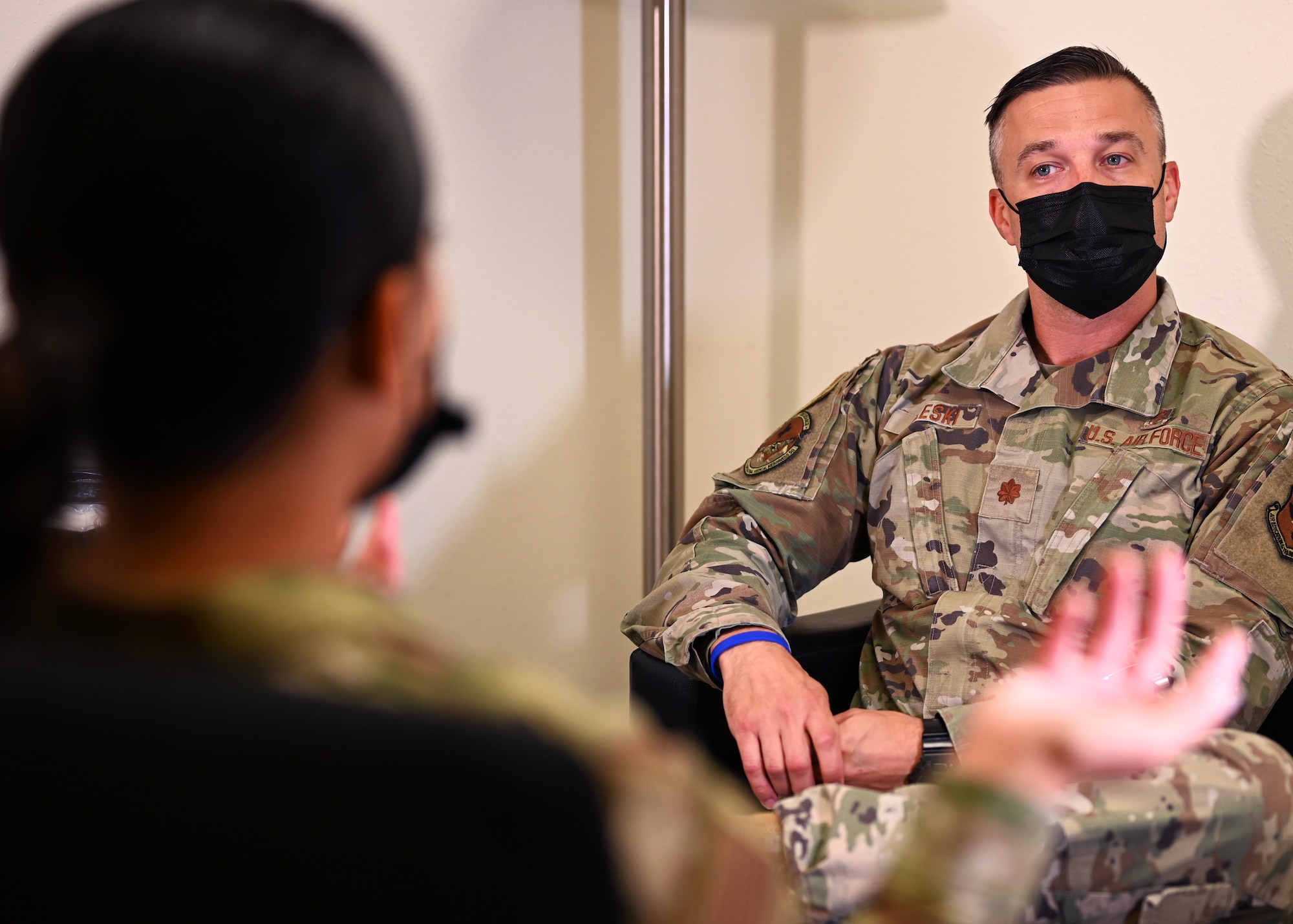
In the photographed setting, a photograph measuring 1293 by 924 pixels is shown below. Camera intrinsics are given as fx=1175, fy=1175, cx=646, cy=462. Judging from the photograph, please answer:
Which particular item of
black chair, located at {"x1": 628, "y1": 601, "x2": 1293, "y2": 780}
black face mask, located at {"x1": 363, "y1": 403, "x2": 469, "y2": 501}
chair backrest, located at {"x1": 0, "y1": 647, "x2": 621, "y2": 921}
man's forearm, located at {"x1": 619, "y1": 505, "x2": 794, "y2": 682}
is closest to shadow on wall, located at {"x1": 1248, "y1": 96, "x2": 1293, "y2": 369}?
black chair, located at {"x1": 628, "y1": 601, "x2": 1293, "y2": 780}

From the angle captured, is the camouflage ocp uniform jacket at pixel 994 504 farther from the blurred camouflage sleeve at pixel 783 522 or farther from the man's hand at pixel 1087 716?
the man's hand at pixel 1087 716

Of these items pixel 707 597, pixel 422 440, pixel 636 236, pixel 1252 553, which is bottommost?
pixel 707 597

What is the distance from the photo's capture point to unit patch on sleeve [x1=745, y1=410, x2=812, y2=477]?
5.62 feet

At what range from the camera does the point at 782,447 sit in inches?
68.1

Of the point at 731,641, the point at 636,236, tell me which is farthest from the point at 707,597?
the point at 636,236

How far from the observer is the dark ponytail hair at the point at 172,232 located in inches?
17.8

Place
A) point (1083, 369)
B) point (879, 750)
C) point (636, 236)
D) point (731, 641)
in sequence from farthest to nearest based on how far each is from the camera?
point (636, 236) < point (1083, 369) < point (731, 641) < point (879, 750)

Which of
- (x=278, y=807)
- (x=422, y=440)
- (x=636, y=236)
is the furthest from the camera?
(x=636, y=236)

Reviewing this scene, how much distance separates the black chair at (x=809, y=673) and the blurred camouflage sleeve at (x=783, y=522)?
4cm

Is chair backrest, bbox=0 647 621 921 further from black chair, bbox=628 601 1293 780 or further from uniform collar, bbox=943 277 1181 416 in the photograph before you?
uniform collar, bbox=943 277 1181 416

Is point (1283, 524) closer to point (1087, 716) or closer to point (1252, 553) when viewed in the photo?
point (1252, 553)

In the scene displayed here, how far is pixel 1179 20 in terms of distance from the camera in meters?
1.89

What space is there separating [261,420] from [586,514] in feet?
6.13

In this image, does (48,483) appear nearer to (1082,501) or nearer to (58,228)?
(58,228)
